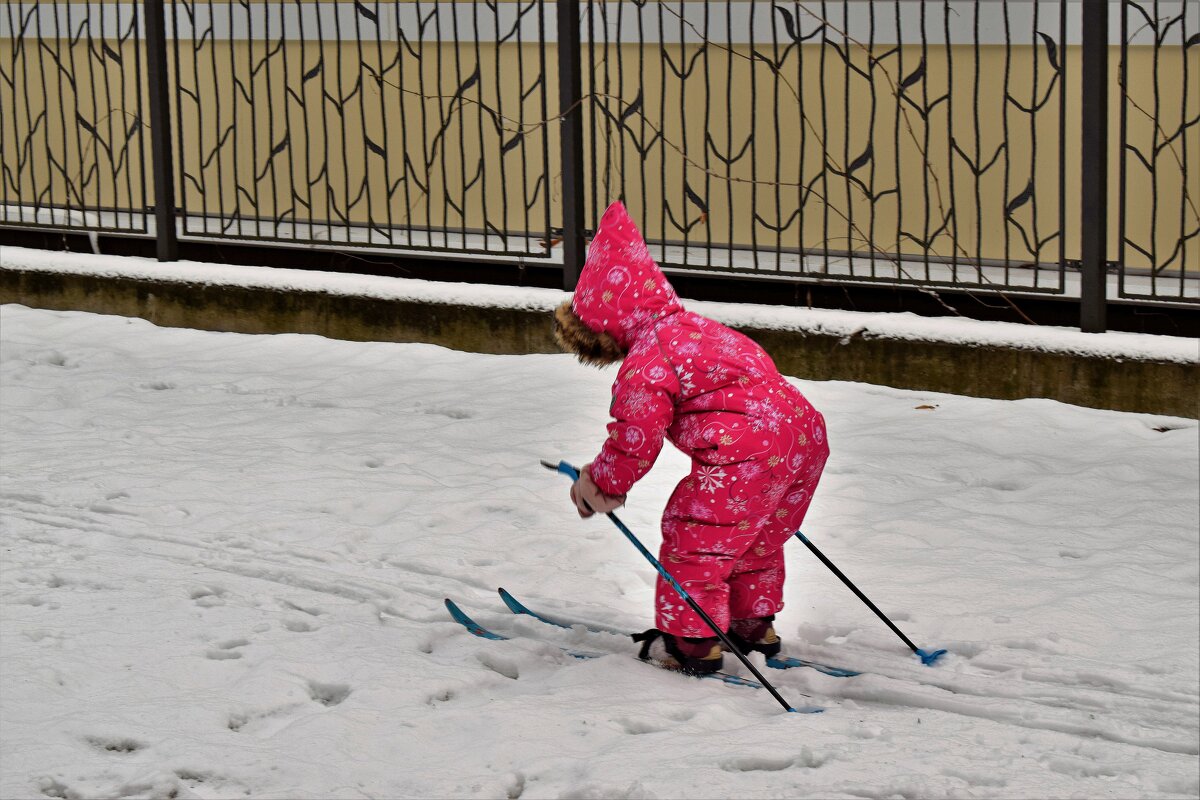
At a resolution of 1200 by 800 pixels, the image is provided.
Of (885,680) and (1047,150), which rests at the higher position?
(1047,150)

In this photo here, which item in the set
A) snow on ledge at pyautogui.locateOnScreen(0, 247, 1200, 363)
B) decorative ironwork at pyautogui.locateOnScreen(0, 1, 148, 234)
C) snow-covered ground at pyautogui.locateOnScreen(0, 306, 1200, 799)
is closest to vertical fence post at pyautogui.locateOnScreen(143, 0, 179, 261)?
snow on ledge at pyautogui.locateOnScreen(0, 247, 1200, 363)

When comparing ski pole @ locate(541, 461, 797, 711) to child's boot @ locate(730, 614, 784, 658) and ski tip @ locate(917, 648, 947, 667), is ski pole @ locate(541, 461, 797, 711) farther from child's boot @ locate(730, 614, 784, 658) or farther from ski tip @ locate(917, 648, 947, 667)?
ski tip @ locate(917, 648, 947, 667)

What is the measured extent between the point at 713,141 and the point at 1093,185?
2918mm

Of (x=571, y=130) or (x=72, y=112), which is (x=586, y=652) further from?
(x=72, y=112)

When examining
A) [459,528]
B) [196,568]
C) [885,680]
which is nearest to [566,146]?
[459,528]

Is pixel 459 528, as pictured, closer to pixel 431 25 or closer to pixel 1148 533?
pixel 1148 533

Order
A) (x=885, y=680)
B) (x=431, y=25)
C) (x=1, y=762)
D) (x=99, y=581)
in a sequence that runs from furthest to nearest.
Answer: (x=431, y=25), (x=99, y=581), (x=885, y=680), (x=1, y=762)

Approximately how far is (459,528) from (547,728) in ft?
5.83

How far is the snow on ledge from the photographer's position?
691 centimetres

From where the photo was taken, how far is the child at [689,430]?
4.00m

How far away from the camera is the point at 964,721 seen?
3949mm

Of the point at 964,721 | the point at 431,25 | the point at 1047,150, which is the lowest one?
the point at 964,721

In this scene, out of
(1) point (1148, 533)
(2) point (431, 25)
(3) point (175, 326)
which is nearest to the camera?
(1) point (1148, 533)

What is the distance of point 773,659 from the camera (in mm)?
4344
